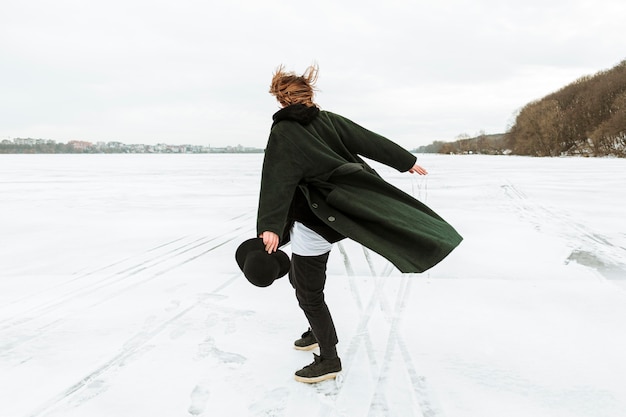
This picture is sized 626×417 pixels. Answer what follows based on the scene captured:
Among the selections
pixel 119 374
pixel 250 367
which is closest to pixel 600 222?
pixel 250 367

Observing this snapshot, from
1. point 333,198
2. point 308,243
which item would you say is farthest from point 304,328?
point 333,198

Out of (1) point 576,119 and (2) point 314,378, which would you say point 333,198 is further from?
(1) point 576,119

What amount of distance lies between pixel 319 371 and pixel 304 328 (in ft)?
2.31

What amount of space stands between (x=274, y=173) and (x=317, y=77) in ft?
1.90

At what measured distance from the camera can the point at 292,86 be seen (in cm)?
220

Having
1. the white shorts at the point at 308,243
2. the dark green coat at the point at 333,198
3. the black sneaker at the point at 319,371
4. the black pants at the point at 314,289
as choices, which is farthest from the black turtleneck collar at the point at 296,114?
the black sneaker at the point at 319,371

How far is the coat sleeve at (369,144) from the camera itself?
2330 mm

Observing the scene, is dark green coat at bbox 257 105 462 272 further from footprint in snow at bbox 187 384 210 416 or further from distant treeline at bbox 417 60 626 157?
distant treeline at bbox 417 60 626 157

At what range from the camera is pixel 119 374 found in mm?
2500

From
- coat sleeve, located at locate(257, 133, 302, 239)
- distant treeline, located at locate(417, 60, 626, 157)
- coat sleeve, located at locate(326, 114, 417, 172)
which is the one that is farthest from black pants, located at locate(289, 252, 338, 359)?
distant treeline, located at locate(417, 60, 626, 157)

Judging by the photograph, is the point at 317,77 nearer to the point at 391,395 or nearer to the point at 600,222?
the point at 391,395

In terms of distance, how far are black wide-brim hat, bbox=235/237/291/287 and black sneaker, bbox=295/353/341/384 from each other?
24.9 inches

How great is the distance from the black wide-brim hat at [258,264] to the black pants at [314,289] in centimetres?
14

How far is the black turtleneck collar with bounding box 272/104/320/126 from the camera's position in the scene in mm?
2162
